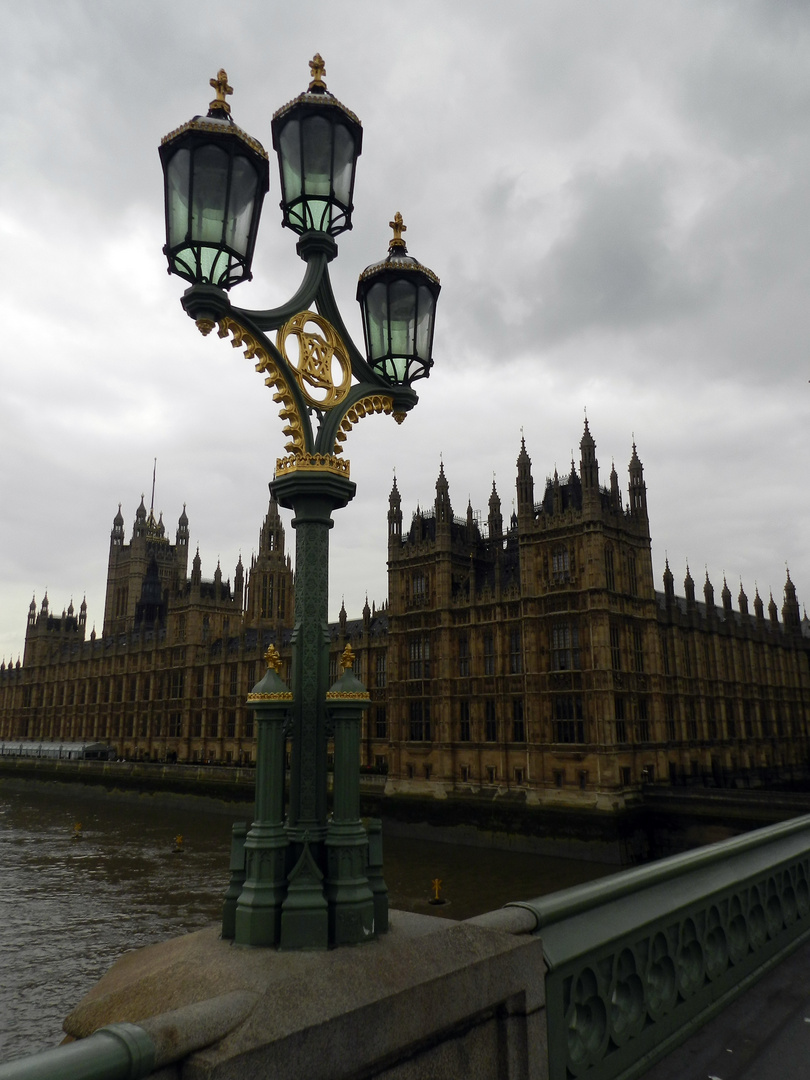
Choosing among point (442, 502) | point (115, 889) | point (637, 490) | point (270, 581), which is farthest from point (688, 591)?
point (270, 581)

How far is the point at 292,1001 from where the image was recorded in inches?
115

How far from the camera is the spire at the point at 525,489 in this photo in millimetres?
43463

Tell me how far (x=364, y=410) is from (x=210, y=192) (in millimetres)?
1961

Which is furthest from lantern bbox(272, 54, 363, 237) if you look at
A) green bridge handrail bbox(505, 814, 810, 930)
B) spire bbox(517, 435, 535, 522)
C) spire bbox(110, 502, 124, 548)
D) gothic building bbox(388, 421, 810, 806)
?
spire bbox(110, 502, 124, 548)

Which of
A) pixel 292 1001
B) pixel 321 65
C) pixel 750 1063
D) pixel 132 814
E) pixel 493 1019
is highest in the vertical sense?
pixel 321 65

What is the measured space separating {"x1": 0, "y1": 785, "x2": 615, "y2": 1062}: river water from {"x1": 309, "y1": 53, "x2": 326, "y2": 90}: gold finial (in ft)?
66.2

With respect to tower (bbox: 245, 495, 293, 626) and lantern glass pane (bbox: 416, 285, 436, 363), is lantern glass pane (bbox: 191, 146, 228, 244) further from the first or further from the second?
tower (bbox: 245, 495, 293, 626)

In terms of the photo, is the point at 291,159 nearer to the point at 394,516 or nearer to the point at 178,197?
the point at 178,197

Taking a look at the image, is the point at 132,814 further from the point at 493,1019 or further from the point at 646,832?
the point at 493,1019

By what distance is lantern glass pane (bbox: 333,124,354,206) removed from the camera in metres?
5.67

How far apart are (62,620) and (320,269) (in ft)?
412

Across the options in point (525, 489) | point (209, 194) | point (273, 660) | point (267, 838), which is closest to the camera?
point (267, 838)

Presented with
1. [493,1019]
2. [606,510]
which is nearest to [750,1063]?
[493,1019]

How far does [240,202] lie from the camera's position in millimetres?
4953
